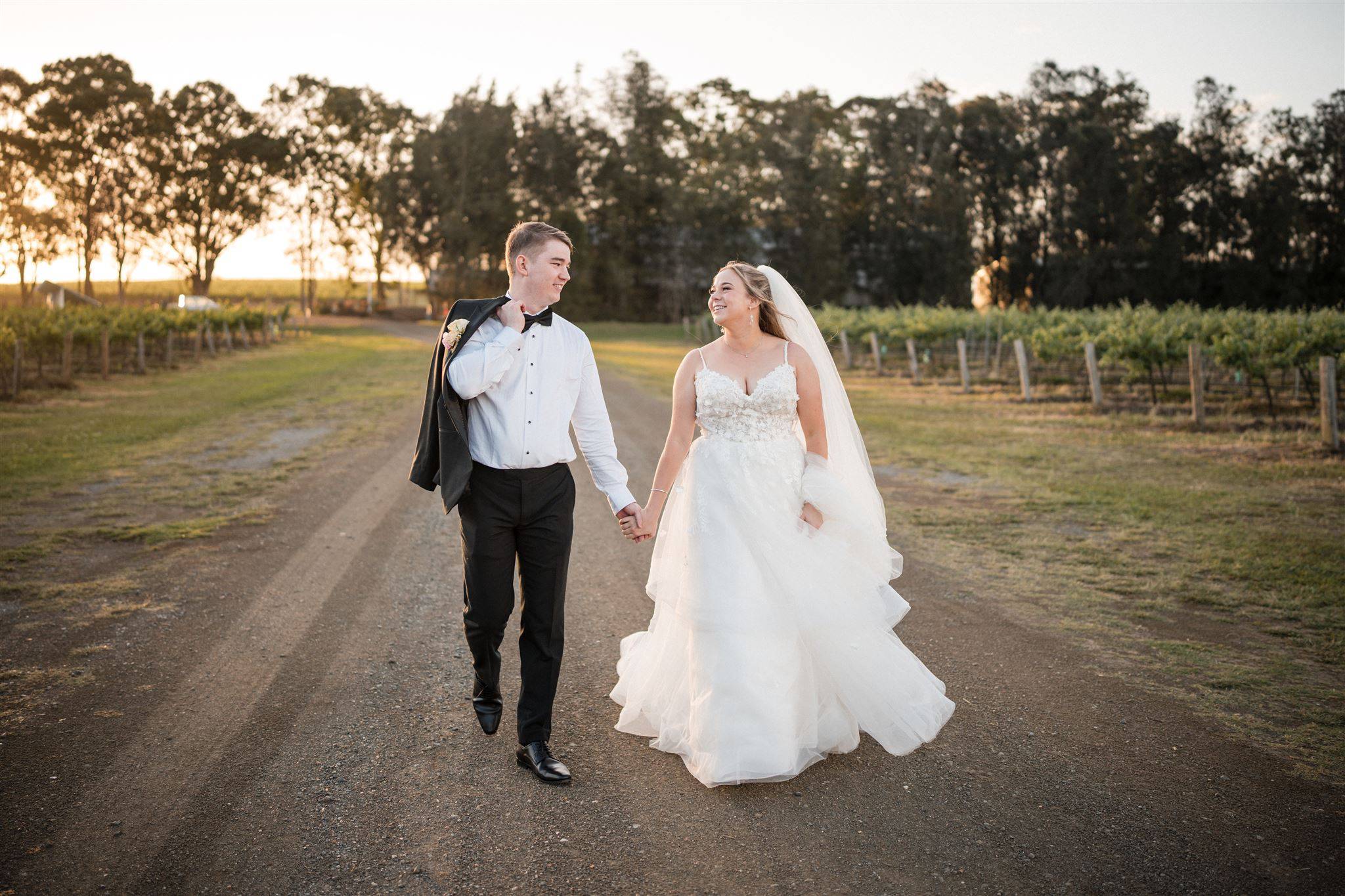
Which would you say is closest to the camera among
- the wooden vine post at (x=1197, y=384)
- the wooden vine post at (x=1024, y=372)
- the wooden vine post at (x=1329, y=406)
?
the wooden vine post at (x=1329, y=406)

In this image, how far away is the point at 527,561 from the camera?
3.65m

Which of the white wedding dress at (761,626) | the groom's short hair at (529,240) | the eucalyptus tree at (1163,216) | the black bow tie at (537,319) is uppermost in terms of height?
the eucalyptus tree at (1163,216)

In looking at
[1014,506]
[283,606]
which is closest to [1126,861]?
[283,606]

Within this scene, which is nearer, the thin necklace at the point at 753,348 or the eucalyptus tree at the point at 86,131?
the thin necklace at the point at 753,348

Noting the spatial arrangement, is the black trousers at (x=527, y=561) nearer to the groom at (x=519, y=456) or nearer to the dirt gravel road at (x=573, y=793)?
the groom at (x=519, y=456)

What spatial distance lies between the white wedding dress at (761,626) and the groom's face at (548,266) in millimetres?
896

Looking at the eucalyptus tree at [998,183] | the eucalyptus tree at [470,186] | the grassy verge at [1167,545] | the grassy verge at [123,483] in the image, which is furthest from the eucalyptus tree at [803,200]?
the grassy verge at [1167,545]

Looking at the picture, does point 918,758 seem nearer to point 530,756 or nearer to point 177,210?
point 530,756

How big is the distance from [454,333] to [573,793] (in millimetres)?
1827

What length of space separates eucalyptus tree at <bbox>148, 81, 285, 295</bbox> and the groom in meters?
61.2

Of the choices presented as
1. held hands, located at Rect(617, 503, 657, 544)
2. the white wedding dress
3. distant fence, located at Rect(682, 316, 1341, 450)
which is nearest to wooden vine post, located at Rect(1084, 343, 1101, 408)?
distant fence, located at Rect(682, 316, 1341, 450)

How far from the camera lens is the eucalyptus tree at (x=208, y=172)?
5525 centimetres

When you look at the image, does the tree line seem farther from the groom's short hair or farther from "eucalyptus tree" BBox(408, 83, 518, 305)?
the groom's short hair

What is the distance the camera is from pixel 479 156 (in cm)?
5712
